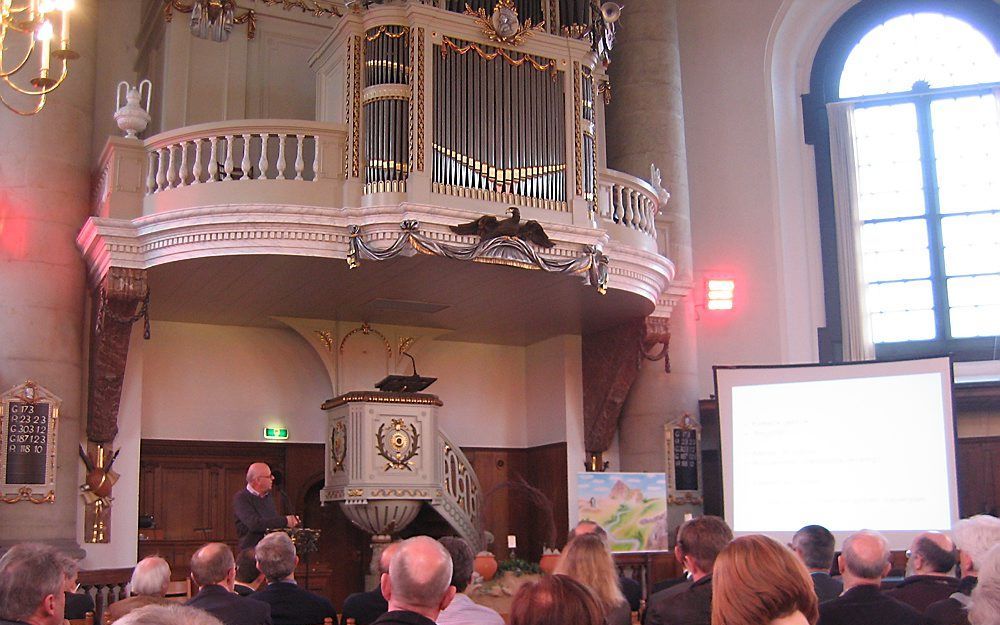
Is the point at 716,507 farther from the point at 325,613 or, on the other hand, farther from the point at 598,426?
the point at 325,613

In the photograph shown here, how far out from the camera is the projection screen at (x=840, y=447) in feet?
33.9

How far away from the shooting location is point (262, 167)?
9883 mm

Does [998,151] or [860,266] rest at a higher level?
[998,151]

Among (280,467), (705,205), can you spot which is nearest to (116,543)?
(280,467)

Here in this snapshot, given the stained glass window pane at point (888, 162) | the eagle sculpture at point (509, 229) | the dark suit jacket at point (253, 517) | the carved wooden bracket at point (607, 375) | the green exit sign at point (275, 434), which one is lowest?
the dark suit jacket at point (253, 517)

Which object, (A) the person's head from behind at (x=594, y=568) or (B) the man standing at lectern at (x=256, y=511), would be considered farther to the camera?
(B) the man standing at lectern at (x=256, y=511)

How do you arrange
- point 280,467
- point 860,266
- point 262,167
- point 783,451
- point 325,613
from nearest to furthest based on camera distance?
point 325,613 < point 262,167 < point 783,451 < point 280,467 < point 860,266

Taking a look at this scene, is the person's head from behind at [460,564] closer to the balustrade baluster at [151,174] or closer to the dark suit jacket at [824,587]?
the dark suit jacket at [824,587]

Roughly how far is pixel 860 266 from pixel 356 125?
6639 mm

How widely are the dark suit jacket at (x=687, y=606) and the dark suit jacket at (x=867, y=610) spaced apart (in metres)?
0.50

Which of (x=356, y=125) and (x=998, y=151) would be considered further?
(x=998, y=151)

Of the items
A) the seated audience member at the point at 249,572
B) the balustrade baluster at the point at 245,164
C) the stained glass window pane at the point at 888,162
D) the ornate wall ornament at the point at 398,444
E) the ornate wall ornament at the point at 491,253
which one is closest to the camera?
the seated audience member at the point at 249,572

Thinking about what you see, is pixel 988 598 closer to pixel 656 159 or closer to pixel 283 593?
pixel 283 593

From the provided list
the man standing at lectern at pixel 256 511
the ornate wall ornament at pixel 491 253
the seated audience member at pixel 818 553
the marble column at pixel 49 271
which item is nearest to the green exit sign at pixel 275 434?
the marble column at pixel 49 271
